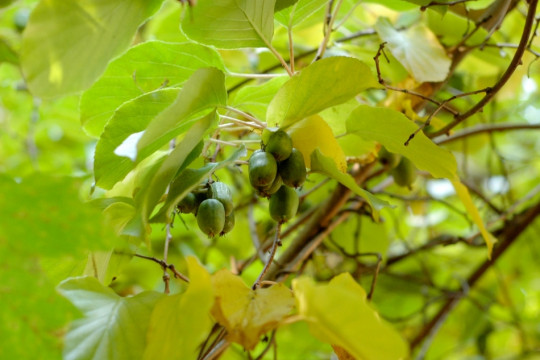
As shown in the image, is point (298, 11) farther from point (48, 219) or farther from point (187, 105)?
point (48, 219)

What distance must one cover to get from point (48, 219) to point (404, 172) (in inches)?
24.3

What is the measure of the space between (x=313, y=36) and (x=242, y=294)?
765 millimetres

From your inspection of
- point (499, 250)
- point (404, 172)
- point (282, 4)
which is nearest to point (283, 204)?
point (282, 4)

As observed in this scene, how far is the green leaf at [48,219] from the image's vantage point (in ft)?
1.48

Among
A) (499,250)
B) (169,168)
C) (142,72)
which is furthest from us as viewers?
(499,250)

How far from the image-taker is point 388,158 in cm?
89

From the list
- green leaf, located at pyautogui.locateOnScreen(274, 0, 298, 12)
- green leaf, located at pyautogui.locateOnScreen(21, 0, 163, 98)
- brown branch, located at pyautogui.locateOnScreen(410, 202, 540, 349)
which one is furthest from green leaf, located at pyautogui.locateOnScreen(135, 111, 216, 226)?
brown branch, located at pyautogui.locateOnScreen(410, 202, 540, 349)

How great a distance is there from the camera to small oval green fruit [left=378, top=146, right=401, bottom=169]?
888 millimetres

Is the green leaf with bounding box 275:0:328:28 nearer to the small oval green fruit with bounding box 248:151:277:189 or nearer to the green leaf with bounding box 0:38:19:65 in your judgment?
the small oval green fruit with bounding box 248:151:277:189

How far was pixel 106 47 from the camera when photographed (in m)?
0.55

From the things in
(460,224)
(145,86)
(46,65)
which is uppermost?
(46,65)

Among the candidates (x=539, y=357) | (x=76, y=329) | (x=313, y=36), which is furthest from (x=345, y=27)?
(x=539, y=357)

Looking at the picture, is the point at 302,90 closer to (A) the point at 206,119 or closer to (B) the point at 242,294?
(A) the point at 206,119

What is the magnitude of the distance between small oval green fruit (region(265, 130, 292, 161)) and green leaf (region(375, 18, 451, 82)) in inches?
11.4
